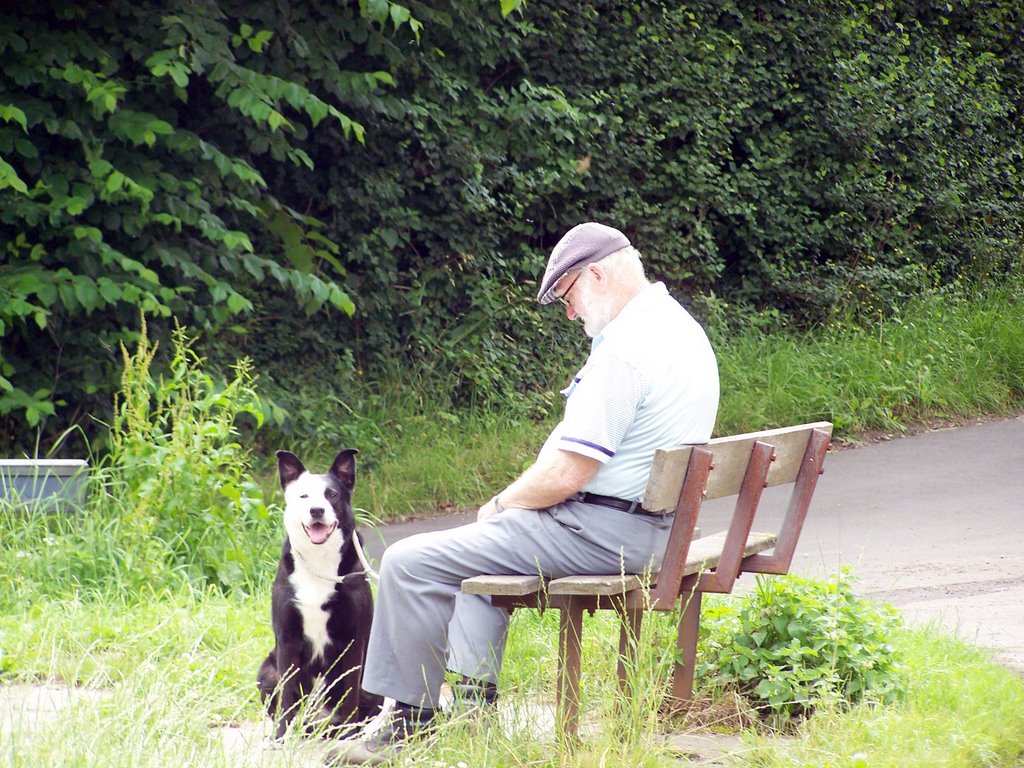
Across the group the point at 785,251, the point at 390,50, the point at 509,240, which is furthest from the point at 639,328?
the point at 785,251

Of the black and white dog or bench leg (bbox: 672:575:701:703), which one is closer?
the black and white dog

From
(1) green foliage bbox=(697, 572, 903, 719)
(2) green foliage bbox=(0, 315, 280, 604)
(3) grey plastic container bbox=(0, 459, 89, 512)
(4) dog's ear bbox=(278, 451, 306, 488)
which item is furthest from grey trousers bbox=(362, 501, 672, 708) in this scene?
(3) grey plastic container bbox=(0, 459, 89, 512)

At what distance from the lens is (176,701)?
3631 millimetres

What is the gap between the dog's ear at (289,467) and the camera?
4.39 meters

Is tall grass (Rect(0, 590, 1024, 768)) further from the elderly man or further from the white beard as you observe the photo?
the white beard

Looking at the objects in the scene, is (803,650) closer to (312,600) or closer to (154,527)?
(312,600)

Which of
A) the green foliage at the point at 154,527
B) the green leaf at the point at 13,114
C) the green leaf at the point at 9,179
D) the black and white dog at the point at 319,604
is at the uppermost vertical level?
the green leaf at the point at 13,114

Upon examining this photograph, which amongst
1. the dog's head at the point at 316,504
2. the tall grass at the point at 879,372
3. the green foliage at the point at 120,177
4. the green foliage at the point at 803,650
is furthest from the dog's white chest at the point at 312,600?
the tall grass at the point at 879,372

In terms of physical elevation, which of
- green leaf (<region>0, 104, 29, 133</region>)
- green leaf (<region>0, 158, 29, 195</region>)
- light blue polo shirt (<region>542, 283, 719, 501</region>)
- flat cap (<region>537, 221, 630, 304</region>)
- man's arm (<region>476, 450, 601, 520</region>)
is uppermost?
green leaf (<region>0, 104, 29, 133</region>)

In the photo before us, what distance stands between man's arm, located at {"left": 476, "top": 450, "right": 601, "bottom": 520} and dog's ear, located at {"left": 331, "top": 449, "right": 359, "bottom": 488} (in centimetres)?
73

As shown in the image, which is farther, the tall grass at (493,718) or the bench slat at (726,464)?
the bench slat at (726,464)

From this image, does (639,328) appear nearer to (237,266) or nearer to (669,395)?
(669,395)

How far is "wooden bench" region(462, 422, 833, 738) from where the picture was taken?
12.7 ft

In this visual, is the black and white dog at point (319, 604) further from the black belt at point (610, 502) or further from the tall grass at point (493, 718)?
the black belt at point (610, 502)
